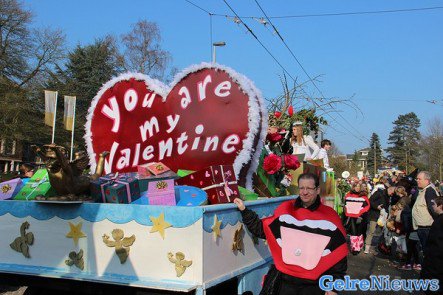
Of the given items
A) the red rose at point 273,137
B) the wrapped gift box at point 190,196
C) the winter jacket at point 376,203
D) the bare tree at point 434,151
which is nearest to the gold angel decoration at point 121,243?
the wrapped gift box at point 190,196

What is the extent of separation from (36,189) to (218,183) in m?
1.54

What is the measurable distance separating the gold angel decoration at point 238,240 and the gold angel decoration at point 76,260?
1.10m

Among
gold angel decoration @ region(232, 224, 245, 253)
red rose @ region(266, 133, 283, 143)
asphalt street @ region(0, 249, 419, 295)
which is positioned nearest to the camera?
gold angel decoration @ region(232, 224, 245, 253)

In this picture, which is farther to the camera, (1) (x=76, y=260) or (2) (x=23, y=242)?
(2) (x=23, y=242)

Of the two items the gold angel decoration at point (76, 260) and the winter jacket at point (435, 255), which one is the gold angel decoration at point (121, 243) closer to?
the gold angel decoration at point (76, 260)

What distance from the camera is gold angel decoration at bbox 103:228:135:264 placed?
296 centimetres

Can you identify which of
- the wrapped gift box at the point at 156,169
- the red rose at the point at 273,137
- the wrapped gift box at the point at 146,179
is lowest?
the wrapped gift box at the point at 146,179

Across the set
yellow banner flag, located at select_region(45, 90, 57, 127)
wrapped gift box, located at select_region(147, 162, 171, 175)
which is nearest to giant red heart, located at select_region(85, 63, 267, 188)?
wrapped gift box, located at select_region(147, 162, 171, 175)

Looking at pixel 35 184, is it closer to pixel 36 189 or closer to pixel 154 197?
pixel 36 189

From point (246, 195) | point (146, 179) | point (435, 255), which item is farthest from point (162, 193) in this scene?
point (435, 255)

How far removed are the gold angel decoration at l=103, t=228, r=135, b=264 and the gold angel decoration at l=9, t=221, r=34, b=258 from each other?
0.74 metres

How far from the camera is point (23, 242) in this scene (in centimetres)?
332

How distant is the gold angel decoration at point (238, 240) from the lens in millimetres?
3339

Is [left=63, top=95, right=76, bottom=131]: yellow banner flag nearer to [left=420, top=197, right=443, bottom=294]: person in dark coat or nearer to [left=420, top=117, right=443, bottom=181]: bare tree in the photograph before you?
[left=420, top=197, right=443, bottom=294]: person in dark coat
